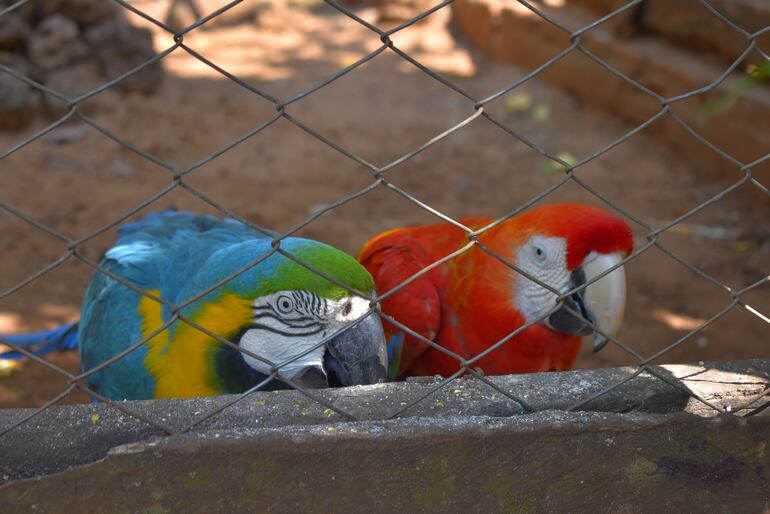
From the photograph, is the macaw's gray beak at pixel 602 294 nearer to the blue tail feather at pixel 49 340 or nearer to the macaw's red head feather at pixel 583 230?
the macaw's red head feather at pixel 583 230

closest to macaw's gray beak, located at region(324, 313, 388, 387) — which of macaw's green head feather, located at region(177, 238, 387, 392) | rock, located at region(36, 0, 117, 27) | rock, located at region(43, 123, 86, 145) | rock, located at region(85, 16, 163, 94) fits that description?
macaw's green head feather, located at region(177, 238, 387, 392)

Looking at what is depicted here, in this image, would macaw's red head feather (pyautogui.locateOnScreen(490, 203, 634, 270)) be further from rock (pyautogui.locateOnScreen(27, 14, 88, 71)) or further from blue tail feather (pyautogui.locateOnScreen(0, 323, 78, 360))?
rock (pyautogui.locateOnScreen(27, 14, 88, 71))

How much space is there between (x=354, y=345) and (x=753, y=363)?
907 millimetres

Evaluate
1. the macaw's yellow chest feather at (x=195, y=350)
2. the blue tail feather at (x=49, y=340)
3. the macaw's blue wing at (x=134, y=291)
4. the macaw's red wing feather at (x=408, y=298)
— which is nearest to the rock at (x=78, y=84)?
the blue tail feather at (x=49, y=340)

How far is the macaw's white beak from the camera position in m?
2.08

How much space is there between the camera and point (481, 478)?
149 cm

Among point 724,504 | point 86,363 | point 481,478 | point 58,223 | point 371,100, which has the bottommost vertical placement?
point 371,100

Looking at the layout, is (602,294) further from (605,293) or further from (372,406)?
(372,406)

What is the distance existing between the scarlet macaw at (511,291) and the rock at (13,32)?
11.7 feet

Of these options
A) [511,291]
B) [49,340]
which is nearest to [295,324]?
[511,291]

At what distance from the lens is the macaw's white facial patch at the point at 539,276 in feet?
7.06

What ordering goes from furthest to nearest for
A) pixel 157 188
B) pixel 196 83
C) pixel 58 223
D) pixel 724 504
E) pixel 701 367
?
pixel 196 83 → pixel 157 188 → pixel 58 223 → pixel 701 367 → pixel 724 504

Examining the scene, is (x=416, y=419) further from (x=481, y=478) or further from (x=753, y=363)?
(x=753, y=363)

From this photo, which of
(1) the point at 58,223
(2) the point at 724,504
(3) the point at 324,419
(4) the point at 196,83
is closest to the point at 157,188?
(1) the point at 58,223
